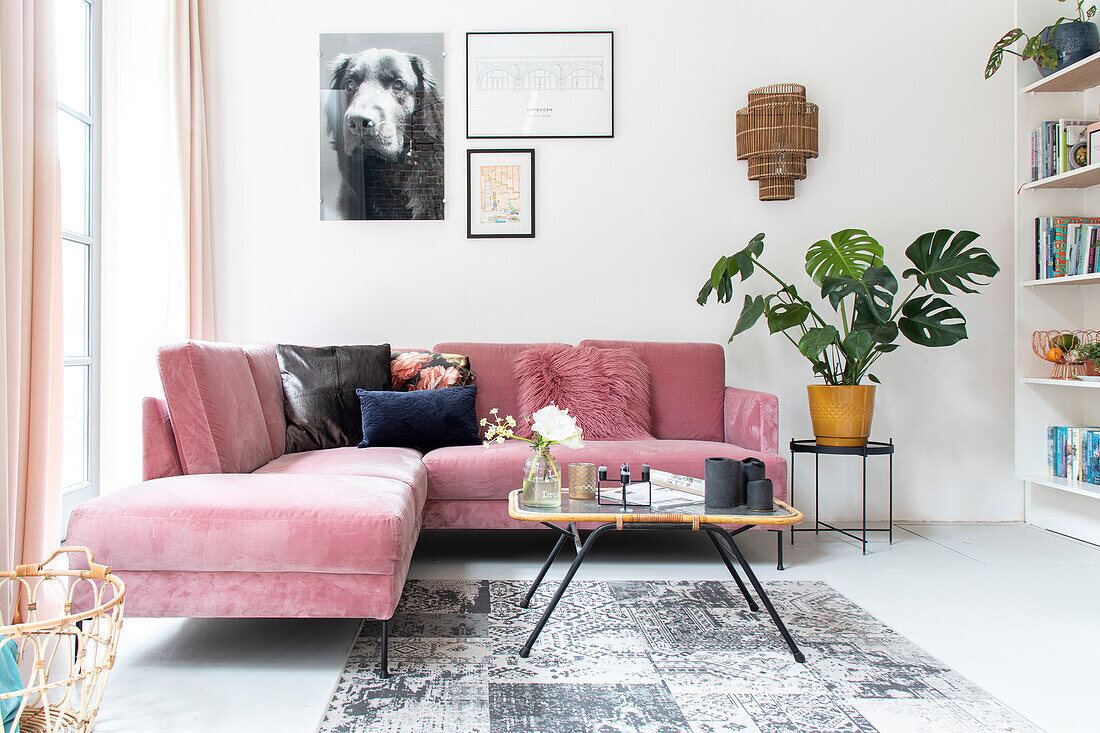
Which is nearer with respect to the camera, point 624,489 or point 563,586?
point 563,586

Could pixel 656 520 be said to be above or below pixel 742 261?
below

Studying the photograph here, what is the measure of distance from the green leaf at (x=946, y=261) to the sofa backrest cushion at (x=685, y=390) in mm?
941

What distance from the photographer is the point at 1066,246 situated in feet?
11.4

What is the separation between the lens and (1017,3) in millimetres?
3742

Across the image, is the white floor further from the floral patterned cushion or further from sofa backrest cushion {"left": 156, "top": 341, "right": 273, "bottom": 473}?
the floral patterned cushion

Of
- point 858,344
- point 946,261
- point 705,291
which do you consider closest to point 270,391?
point 705,291

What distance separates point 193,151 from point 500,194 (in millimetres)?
1465

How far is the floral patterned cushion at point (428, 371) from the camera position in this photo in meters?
3.32

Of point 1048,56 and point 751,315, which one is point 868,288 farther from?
point 1048,56

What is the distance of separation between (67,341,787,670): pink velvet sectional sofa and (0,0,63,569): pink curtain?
283mm

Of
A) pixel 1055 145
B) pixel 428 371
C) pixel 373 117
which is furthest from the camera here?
pixel 373 117

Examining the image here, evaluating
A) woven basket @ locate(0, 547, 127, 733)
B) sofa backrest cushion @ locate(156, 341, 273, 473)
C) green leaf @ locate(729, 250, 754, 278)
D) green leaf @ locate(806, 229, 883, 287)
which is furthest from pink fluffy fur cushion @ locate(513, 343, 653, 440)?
woven basket @ locate(0, 547, 127, 733)

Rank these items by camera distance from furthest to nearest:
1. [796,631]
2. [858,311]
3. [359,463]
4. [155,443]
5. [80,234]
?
[858,311]
[80,234]
[359,463]
[155,443]
[796,631]

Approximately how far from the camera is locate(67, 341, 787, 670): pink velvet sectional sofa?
1835 mm
